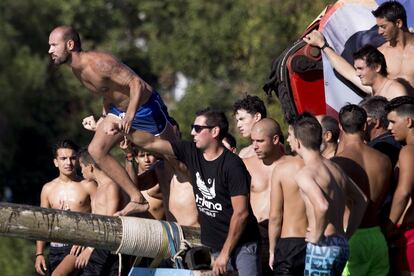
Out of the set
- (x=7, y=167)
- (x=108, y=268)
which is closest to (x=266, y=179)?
(x=108, y=268)

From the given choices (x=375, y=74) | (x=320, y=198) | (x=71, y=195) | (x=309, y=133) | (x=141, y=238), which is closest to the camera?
(x=320, y=198)

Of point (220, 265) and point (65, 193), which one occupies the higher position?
point (65, 193)

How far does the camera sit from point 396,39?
14492 mm

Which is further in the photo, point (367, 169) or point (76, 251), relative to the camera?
point (76, 251)

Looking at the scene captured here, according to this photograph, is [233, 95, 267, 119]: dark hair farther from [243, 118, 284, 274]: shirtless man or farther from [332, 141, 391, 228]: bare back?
[332, 141, 391, 228]: bare back

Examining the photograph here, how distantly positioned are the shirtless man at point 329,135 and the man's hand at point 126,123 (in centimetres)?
167

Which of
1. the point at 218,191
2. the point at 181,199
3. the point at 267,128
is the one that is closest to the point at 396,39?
the point at 267,128

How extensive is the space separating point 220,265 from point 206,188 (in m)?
0.74

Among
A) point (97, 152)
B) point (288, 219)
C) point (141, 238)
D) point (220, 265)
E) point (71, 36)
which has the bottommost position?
point (220, 265)

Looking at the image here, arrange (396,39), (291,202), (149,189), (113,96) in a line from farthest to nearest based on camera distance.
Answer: (149,189) → (113,96) → (396,39) → (291,202)

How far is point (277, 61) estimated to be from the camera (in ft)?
52.6

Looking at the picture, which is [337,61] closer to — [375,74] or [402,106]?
[375,74]

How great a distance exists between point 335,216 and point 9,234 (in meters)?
2.94

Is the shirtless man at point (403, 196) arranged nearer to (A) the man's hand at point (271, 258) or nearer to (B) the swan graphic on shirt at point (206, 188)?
(A) the man's hand at point (271, 258)
